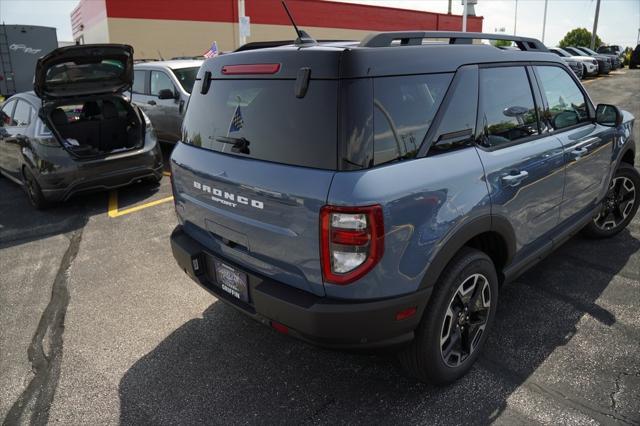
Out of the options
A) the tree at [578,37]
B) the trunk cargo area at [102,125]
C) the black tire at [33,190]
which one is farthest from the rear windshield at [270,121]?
the tree at [578,37]

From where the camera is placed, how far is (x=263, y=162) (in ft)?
8.01

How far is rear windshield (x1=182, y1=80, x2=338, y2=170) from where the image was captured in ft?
7.21

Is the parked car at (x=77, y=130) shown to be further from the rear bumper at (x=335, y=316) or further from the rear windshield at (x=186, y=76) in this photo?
the rear bumper at (x=335, y=316)

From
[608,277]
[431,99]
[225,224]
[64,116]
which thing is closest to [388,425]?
[225,224]

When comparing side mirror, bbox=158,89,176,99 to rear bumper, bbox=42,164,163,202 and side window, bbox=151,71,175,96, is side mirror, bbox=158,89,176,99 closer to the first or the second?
side window, bbox=151,71,175,96

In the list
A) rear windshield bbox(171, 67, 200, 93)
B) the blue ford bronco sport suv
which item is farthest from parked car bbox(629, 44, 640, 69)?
the blue ford bronco sport suv

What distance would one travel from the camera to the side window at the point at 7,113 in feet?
23.1

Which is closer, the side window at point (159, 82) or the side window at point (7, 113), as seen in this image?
the side window at point (7, 113)

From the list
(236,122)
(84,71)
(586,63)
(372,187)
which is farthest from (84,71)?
(586,63)

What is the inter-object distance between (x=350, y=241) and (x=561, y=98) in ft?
7.86

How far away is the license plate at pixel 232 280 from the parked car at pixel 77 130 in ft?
13.5

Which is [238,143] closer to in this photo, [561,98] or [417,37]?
[417,37]

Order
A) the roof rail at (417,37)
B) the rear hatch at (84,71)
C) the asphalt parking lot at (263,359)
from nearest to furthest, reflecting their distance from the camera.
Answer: the roof rail at (417,37) < the asphalt parking lot at (263,359) < the rear hatch at (84,71)

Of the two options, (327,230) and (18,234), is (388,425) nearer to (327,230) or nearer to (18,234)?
(327,230)
